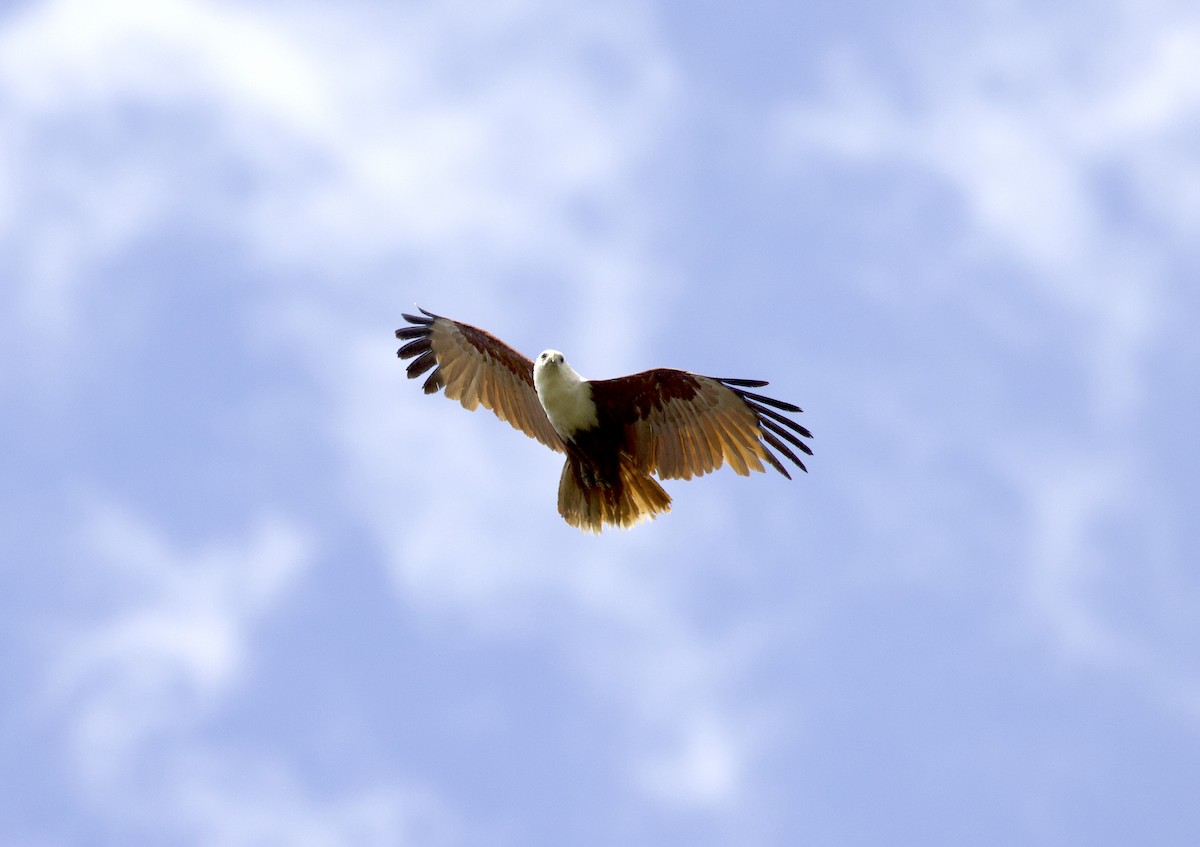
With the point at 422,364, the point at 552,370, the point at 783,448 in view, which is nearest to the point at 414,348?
the point at 422,364

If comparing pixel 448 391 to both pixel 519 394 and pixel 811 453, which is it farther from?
pixel 811 453

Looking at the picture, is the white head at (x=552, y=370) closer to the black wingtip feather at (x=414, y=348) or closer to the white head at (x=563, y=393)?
the white head at (x=563, y=393)

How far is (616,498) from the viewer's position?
15188 mm

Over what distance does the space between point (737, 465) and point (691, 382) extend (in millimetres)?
885

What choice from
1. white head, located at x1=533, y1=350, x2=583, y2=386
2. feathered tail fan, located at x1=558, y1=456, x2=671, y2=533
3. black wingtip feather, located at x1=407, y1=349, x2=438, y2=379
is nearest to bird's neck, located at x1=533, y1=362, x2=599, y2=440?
white head, located at x1=533, y1=350, x2=583, y2=386

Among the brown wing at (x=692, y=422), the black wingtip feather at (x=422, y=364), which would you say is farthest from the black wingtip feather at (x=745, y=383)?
the black wingtip feather at (x=422, y=364)

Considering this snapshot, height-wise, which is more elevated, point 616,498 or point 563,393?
point 563,393

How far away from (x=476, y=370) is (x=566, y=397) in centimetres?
170

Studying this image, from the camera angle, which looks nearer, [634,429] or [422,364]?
[634,429]

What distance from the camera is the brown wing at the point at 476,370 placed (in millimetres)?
15641

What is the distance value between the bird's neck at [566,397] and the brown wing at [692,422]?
0.37ft

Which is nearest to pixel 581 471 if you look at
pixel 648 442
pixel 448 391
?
pixel 648 442

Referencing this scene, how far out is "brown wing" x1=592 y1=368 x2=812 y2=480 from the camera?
14.5m

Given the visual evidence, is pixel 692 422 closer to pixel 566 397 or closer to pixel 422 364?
pixel 566 397
